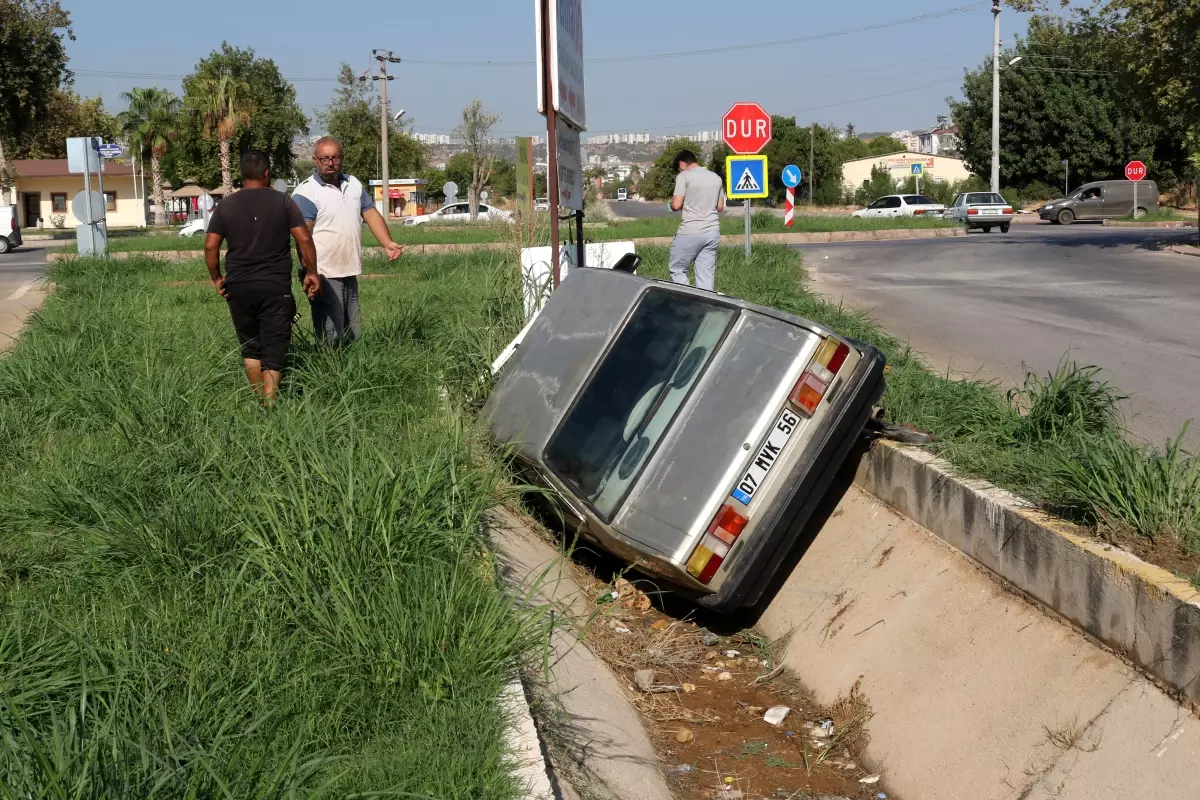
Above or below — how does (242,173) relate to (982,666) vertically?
above

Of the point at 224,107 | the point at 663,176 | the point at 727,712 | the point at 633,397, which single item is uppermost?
the point at 663,176

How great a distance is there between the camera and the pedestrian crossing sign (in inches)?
695

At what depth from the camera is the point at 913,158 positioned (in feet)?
328

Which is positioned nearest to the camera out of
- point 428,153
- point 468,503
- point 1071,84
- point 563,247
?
point 468,503

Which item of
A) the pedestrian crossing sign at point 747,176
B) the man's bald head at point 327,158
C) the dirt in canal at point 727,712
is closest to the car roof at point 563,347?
the dirt in canal at point 727,712

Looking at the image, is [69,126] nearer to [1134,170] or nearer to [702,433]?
[1134,170]

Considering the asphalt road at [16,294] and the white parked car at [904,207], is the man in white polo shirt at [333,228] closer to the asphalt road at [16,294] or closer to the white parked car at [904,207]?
the asphalt road at [16,294]

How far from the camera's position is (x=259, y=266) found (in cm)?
700

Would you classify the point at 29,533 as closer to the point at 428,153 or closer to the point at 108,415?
the point at 108,415

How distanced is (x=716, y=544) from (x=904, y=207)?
4591cm

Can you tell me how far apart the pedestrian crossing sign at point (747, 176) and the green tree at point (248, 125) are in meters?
56.9

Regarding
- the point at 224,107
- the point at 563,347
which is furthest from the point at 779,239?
the point at 224,107

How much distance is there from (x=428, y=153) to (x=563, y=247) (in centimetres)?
9010

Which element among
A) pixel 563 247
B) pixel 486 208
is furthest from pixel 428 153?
pixel 563 247
